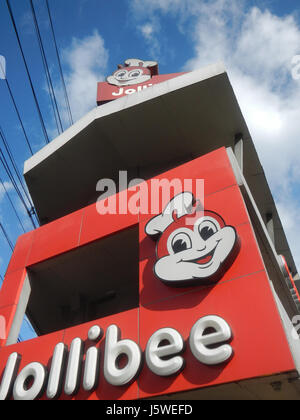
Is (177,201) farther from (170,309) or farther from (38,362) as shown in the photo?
(38,362)

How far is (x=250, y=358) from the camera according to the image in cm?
487

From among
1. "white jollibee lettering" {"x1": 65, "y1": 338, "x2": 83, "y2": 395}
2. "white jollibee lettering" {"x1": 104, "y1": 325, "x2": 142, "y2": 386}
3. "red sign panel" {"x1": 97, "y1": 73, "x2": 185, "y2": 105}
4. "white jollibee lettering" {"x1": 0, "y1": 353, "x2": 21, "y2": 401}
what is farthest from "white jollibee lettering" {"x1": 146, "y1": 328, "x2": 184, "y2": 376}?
"red sign panel" {"x1": 97, "y1": 73, "x2": 185, "y2": 105}

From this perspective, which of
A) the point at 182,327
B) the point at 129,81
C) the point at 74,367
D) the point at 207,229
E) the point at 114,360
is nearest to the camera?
the point at 182,327

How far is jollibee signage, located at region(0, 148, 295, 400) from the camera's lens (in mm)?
5051

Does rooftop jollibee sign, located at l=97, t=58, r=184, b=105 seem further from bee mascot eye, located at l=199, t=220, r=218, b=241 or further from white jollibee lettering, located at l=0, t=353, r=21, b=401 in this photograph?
white jollibee lettering, located at l=0, t=353, r=21, b=401

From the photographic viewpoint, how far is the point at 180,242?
265 inches

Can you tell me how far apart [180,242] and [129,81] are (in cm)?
1187

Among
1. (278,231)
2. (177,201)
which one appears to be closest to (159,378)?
(177,201)

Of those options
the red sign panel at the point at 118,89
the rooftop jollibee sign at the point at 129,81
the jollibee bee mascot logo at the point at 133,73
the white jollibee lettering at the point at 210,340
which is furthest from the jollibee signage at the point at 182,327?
the jollibee bee mascot logo at the point at 133,73

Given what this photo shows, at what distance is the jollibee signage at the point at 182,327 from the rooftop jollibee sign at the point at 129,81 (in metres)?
8.84

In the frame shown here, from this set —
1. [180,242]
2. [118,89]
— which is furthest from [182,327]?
[118,89]

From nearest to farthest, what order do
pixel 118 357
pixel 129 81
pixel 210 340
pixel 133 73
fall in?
pixel 210 340, pixel 118 357, pixel 129 81, pixel 133 73

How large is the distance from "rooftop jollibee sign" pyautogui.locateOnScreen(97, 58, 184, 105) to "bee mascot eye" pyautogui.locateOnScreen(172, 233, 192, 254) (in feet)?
32.6

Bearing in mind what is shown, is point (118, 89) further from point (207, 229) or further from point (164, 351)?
point (164, 351)
